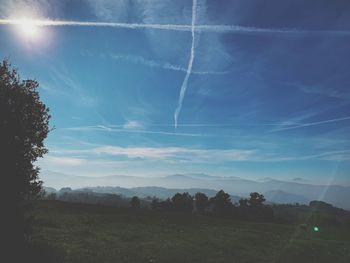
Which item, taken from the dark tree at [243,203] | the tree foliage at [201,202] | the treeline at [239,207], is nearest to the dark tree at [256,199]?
the treeline at [239,207]

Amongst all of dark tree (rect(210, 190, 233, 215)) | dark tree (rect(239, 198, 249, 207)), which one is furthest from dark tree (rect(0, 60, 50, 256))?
dark tree (rect(239, 198, 249, 207))

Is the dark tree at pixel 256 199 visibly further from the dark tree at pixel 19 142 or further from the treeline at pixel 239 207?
the dark tree at pixel 19 142

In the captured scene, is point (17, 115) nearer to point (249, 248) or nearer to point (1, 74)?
point (1, 74)

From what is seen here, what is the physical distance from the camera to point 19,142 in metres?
21.5

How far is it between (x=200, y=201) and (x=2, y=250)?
104 m

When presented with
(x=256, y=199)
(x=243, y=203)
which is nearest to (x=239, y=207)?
(x=243, y=203)

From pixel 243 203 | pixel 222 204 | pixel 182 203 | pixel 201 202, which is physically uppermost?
pixel 201 202

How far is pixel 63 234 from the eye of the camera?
29.6m

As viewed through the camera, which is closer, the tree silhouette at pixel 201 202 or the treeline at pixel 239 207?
the treeline at pixel 239 207

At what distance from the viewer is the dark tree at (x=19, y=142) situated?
20.2 m

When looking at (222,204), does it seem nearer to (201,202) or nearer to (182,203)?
(201,202)

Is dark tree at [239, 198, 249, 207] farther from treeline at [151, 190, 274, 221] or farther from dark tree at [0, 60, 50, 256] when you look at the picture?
dark tree at [0, 60, 50, 256]

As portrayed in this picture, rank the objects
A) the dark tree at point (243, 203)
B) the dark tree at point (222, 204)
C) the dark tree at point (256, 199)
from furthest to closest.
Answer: the dark tree at point (243, 203) < the dark tree at point (256, 199) < the dark tree at point (222, 204)

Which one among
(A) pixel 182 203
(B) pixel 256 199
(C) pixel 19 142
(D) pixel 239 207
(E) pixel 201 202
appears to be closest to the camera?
(C) pixel 19 142
